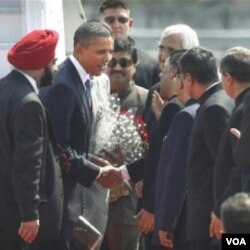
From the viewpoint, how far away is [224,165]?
756cm

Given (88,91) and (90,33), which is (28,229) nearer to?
(88,91)

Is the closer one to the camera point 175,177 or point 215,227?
point 215,227

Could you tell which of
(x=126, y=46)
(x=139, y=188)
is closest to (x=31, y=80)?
(x=139, y=188)

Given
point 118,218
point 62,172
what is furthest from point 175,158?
point 118,218

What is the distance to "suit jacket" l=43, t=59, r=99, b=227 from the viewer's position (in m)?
8.48

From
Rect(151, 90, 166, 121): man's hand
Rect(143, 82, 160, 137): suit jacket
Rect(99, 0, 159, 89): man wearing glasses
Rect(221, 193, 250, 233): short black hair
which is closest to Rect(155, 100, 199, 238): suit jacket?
Rect(151, 90, 166, 121): man's hand

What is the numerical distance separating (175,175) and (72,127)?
2.61 feet

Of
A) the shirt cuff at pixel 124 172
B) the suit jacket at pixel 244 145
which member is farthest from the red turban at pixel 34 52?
the suit jacket at pixel 244 145

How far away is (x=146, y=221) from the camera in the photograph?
348 inches

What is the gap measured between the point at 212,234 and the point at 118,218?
74.1 inches

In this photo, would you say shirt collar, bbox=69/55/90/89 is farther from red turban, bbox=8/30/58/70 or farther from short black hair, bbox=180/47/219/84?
short black hair, bbox=180/47/219/84

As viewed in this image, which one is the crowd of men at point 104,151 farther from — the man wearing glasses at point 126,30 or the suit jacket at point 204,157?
the man wearing glasses at point 126,30

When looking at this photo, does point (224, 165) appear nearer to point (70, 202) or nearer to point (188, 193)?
point (188, 193)

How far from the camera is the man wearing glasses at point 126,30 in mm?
10133
